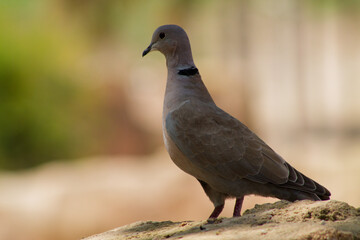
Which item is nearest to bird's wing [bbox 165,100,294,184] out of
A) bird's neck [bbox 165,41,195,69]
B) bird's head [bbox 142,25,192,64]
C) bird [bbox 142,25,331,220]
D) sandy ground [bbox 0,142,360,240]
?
bird [bbox 142,25,331,220]

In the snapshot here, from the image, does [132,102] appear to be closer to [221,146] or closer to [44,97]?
[44,97]

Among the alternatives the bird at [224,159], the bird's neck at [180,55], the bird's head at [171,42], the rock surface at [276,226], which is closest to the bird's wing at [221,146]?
the bird at [224,159]

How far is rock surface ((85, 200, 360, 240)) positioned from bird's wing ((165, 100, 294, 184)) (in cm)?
28

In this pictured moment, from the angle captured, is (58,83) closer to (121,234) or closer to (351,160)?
(351,160)

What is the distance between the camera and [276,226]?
3.85 metres

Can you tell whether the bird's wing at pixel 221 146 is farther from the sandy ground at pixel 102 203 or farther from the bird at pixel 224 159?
the sandy ground at pixel 102 203

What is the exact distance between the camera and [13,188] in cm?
1017

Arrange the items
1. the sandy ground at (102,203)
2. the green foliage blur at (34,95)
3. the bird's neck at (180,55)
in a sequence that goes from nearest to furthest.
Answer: the bird's neck at (180,55)
the sandy ground at (102,203)
the green foliage blur at (34,95)

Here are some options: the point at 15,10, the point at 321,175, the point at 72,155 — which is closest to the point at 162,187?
the point at 321,175

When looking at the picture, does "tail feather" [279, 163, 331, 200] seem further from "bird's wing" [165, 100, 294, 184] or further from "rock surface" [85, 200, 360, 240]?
"rock surface" [85, 200, 360, 240]

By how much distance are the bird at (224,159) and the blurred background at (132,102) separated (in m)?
3.96

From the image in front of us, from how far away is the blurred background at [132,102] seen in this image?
900 centimetres

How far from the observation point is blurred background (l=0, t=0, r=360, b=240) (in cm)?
900

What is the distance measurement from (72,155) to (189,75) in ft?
30.7
